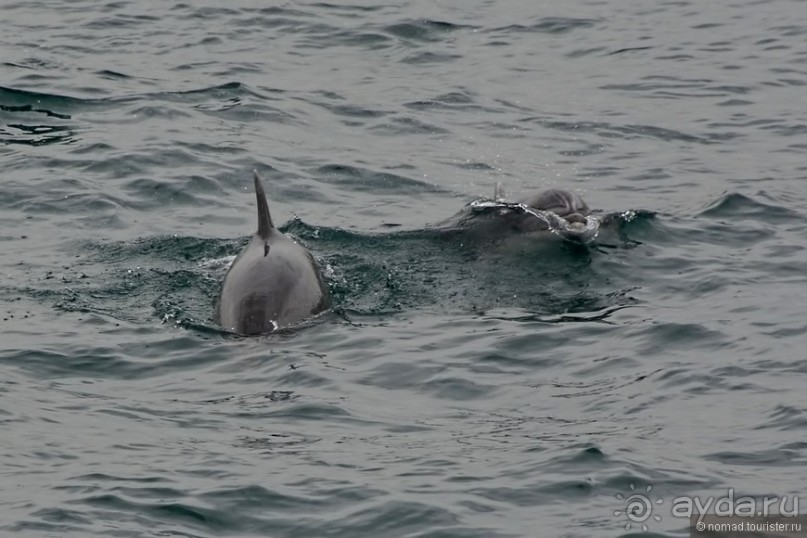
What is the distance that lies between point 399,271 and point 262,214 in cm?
194

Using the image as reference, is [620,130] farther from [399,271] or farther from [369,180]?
[399,271]

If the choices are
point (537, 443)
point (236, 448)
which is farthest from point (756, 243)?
point (236, 448)

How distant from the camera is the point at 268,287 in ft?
43.4

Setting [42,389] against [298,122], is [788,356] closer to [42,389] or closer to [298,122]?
[42,389]

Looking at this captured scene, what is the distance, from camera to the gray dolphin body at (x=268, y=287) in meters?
13.1

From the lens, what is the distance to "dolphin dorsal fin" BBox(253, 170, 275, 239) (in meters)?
13.8

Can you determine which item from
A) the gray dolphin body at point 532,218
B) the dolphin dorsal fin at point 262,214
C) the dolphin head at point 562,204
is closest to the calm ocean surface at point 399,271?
the gray dolphin body at point 532,218

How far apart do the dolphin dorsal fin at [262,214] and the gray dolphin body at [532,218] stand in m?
2.91

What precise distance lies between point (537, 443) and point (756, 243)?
648cm

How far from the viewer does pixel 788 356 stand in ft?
40.7

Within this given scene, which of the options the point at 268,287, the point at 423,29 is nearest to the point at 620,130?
the point at 423,29

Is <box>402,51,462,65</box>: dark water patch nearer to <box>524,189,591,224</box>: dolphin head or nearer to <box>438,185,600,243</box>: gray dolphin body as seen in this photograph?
<box>438,185,600,243</box>: gray dolphin body

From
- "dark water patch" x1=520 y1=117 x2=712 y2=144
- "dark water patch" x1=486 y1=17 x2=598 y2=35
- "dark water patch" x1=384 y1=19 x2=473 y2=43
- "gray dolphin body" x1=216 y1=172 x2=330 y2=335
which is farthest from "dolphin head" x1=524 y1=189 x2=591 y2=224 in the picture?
"dark water patch" x1=486 y1=17 x2=598 y2=35

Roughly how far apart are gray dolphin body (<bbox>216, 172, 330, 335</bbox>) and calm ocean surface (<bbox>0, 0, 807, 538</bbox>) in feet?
0.77
